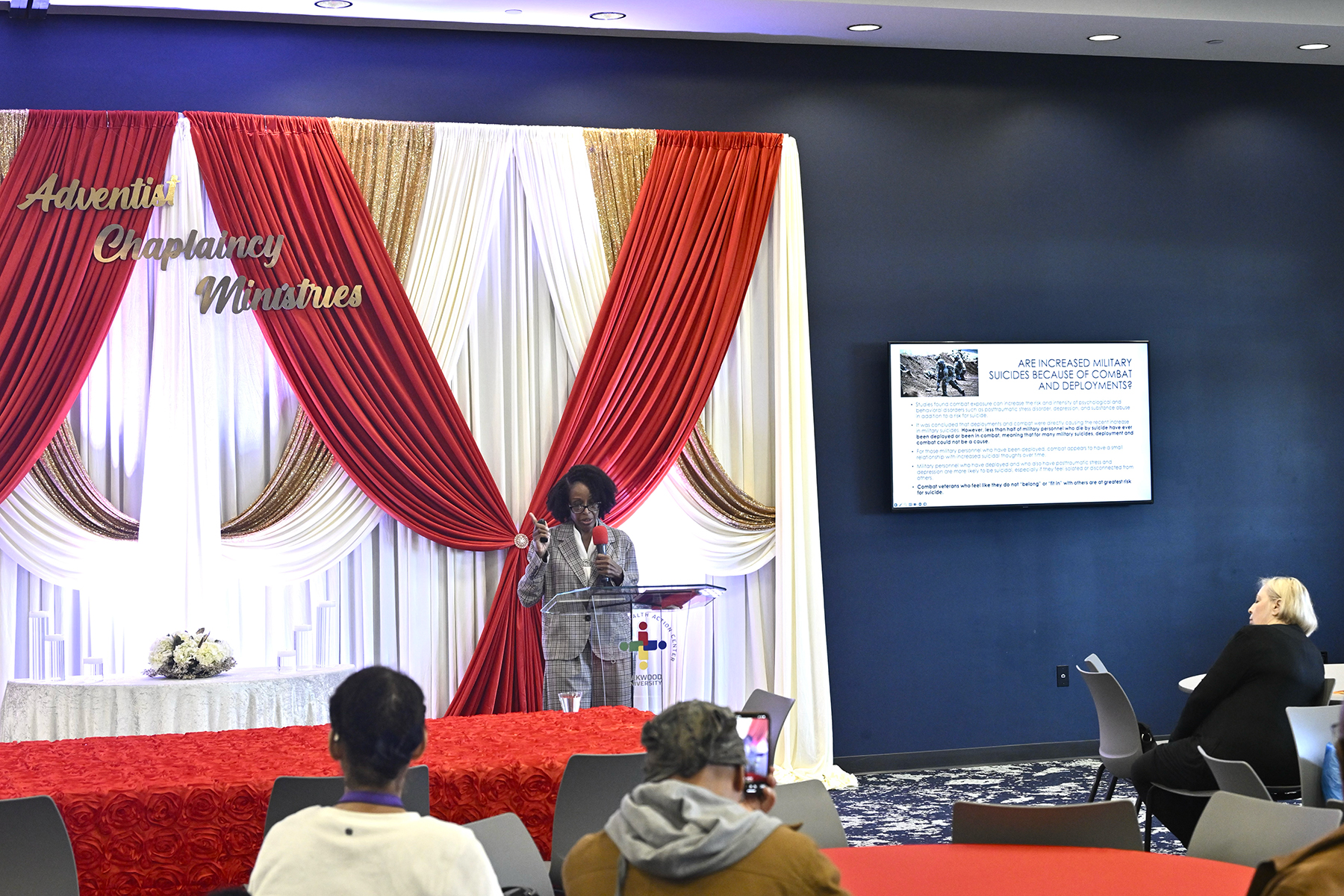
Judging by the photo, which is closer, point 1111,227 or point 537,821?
point 537,821

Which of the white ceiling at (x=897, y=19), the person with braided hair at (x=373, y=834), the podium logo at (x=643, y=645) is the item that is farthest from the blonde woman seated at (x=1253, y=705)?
the person with braided hair at (x=373, y=834)

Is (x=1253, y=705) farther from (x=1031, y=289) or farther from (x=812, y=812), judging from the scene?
(x=1031, y=289)

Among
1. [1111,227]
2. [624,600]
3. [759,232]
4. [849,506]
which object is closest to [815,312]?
[759,232]

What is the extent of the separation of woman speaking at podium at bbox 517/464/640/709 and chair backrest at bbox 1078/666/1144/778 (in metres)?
2.00

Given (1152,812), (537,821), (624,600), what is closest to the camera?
(537,821)

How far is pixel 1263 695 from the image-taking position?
205 inches

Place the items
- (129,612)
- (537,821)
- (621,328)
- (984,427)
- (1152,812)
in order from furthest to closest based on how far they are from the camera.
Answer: (984,427)
(621,328)
(129,612)
(1152,812)
(537,821)

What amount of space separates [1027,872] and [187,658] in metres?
4.14

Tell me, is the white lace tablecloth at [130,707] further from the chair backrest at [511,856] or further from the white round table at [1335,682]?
the white round table at [1335,682]

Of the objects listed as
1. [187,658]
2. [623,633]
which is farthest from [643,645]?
[187,658]

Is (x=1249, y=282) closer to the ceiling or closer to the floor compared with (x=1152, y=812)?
closer to the ceiling

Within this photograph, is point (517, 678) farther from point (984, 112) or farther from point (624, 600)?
point (984, 112)

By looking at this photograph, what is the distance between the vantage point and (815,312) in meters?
7.80

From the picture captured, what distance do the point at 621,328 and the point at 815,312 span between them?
116cm
